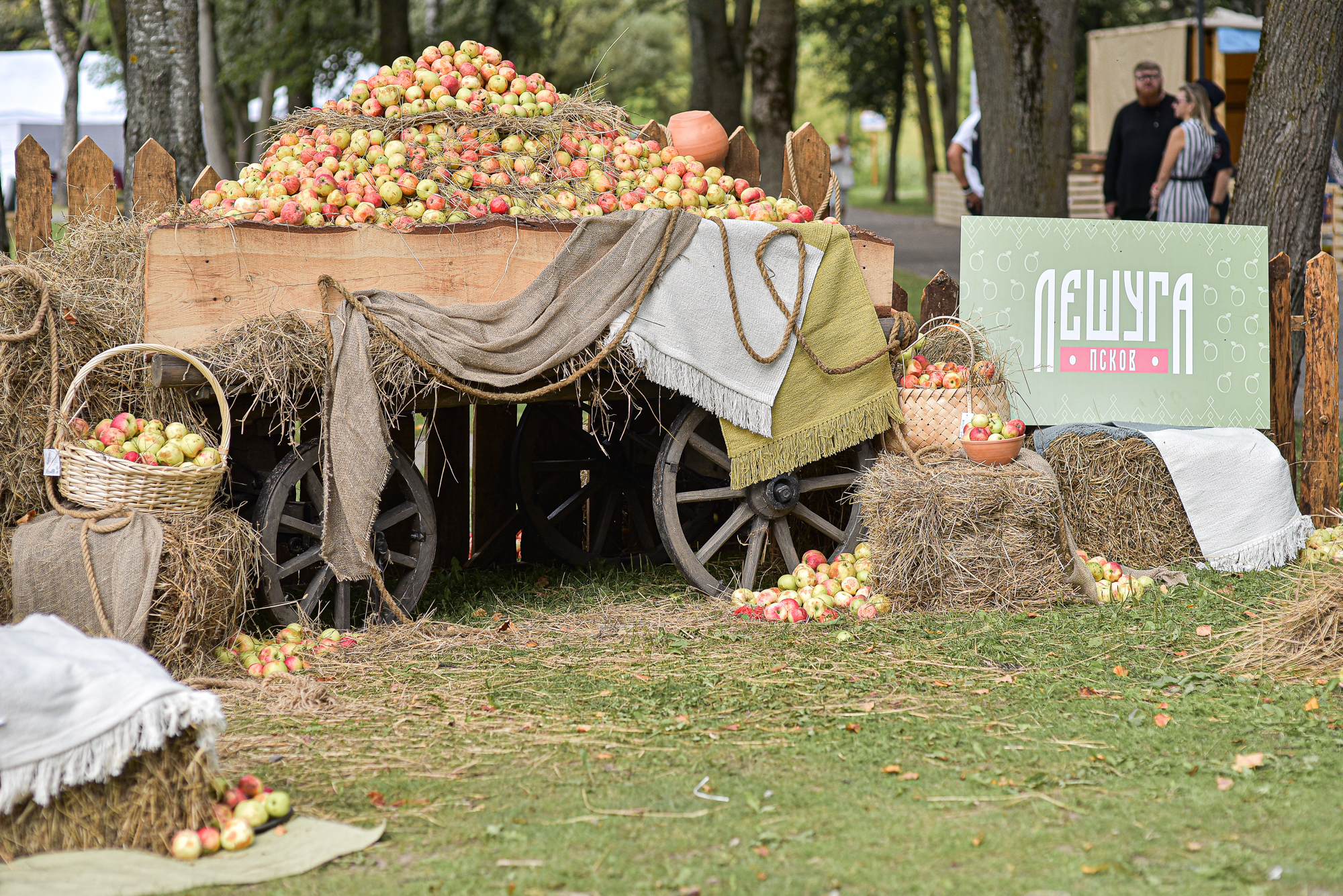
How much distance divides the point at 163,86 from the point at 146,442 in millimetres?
3871

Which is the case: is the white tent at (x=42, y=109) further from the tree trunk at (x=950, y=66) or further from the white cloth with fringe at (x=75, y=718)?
the white cloth with fringe at (x=75, y=718)

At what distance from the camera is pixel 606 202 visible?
4.91m

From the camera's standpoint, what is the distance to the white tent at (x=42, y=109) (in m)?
23.5

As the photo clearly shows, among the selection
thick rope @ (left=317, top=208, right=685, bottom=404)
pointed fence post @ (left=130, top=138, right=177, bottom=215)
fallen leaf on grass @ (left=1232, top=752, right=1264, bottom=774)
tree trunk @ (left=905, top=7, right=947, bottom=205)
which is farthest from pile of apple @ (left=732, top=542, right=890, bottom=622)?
tree trunk @ (left=905, top=7, right=947, bottom=205)

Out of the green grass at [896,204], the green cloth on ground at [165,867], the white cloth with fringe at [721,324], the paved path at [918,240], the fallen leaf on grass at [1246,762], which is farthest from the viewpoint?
the green grass at [896,204]

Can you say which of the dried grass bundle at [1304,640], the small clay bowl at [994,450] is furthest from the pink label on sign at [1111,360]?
the dried grass bundle at [1304,640]

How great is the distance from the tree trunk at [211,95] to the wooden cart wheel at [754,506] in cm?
1242

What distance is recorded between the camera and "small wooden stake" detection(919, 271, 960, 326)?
18.6 feet

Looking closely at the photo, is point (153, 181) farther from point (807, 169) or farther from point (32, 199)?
point (807, 169)

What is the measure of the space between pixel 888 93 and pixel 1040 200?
972 inches

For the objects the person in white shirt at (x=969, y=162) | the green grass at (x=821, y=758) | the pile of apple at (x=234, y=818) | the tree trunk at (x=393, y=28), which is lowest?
the green grass at (x=821, y=758)

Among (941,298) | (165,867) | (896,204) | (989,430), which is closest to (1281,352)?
(941,298)

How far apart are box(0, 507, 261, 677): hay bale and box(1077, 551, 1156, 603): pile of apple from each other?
3.19 meters

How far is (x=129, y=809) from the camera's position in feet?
8.91
